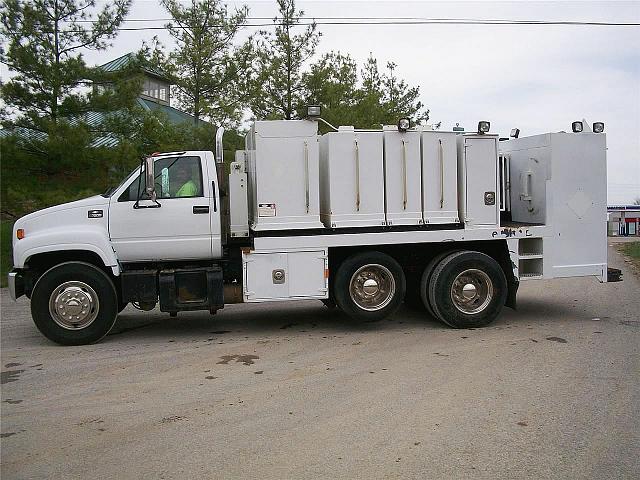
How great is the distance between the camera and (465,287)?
32.4ft

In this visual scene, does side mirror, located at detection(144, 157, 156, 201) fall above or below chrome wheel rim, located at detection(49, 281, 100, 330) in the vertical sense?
above

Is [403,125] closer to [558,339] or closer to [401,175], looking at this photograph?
[401,175]

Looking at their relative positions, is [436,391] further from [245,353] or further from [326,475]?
[245,353]

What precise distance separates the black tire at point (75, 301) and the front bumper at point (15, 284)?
37cm

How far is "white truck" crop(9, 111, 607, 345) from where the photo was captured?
29.6ft

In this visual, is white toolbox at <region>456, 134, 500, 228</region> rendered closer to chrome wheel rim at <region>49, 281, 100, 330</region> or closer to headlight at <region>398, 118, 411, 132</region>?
headlight at <region>398, 118, 411, 132</region>

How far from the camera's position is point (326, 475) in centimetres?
454

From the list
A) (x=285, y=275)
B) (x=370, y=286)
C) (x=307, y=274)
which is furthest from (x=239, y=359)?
(x=370, y=286)

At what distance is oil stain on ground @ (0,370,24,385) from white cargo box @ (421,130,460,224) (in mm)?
5948

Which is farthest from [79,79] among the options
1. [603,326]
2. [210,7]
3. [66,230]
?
[603,326]

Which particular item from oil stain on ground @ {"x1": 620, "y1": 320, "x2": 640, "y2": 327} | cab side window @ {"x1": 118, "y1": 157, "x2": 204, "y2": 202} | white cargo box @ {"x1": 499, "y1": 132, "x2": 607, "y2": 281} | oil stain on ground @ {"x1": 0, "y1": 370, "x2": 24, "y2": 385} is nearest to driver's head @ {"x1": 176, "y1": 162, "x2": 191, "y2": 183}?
cab side window @ {"x1": 118, "y1": 157, "x2": 204, "y2": 202}

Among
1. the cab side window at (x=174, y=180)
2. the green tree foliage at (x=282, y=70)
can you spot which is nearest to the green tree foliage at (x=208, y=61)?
the green tree foliage at (x=282, y=70)

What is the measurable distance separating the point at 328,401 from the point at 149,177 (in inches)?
171

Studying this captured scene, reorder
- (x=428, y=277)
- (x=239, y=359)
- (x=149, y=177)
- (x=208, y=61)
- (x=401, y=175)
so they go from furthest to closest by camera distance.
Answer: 1. (x=208, y=61)
2. (x=428, y=277)
3. (x=401, y=175)
4. (x=149, y=177)
5. (x=239, y=359)
